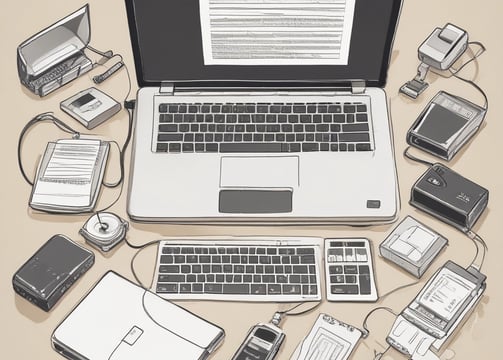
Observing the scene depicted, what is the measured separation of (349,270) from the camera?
5.19ft

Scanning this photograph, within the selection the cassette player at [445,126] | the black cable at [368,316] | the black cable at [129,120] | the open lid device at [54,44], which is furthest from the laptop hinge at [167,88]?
the black cable at [368,316]

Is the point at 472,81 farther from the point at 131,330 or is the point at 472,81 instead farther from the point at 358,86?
the point at 131,330

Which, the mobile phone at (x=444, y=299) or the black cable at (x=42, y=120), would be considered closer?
the mobile phone at (x=444, y=299)

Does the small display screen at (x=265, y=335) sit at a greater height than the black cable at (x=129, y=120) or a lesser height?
lesser

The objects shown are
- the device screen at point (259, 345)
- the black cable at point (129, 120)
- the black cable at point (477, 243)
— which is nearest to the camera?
the device screen at point (259, 345)

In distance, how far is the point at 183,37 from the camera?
168 centimetres

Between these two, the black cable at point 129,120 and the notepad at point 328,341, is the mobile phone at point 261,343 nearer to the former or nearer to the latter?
the notepad at point 328,341

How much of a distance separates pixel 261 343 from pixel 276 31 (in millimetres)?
587

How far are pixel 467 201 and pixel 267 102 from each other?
432mm

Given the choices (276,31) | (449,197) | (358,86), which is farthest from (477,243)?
(276,31)

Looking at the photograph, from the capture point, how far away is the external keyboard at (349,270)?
1562 mm

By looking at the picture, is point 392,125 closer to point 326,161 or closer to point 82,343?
point 326,161

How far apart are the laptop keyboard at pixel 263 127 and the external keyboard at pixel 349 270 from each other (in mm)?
197

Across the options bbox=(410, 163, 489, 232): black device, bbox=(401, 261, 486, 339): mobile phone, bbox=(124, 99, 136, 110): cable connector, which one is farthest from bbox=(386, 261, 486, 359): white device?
bbox=(124, 99, 136, 110): cable connector
